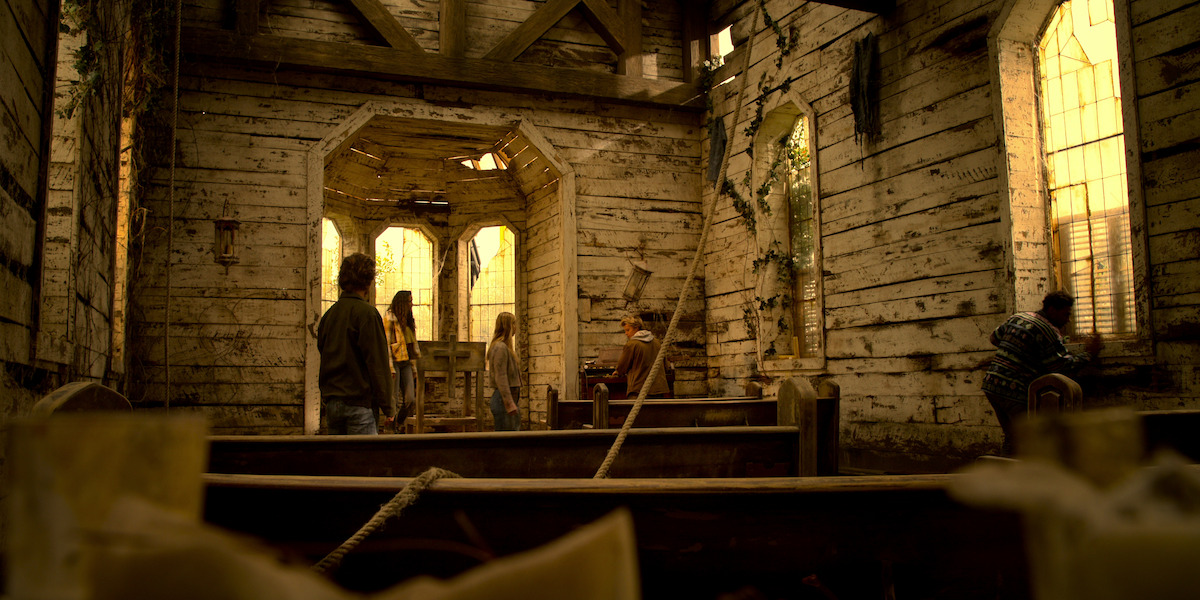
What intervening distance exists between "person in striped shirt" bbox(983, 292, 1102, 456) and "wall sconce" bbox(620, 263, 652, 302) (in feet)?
14.1

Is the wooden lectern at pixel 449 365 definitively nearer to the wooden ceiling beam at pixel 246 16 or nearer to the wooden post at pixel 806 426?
the wooden ceiling beam at pixel 246 16

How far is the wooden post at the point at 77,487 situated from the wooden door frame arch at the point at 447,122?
23.1ft

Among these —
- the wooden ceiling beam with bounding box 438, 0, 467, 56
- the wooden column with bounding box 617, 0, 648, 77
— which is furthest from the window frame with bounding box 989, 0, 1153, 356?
the wooden ceiling beam with bounding box 438, 0, 467, 56

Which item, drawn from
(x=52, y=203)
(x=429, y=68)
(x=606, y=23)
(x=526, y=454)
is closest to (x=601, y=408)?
(x=526, y=454)

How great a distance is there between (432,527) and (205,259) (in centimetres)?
631

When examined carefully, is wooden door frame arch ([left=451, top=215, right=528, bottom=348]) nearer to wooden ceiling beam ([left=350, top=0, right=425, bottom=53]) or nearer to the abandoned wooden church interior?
the abandoned wooden church interior

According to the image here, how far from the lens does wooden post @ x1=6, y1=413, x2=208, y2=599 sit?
405 millimetres

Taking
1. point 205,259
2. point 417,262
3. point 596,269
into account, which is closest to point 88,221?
point 205,259

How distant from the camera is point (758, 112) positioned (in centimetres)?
784

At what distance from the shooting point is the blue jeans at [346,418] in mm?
3660

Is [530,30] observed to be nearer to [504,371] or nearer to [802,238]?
[802,238]

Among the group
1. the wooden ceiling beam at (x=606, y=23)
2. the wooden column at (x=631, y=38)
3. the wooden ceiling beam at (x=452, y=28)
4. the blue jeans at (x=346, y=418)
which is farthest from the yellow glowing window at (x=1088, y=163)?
the wooden ceiling beam at (x=452, y=28)

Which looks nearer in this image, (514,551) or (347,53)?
(514,551)

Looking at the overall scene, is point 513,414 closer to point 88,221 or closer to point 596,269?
point 596,269
